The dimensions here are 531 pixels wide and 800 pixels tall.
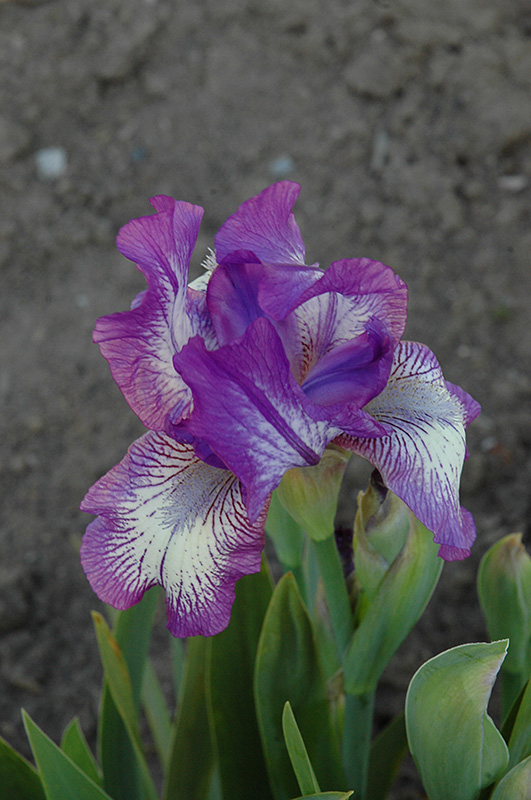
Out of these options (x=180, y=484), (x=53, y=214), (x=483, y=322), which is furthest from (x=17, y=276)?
(x=180, y=484)

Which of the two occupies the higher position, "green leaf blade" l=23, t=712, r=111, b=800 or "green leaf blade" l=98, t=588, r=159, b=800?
"green leaf blade" l=23, t=712, r=111, b=800

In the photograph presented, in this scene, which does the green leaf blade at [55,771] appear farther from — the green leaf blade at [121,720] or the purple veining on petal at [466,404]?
the purple veining on petal at [466,404]

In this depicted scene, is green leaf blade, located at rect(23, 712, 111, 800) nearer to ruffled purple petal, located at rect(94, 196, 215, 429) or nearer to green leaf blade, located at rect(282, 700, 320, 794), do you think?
green leaf blade, located at rect(282, 700, 320, 794)

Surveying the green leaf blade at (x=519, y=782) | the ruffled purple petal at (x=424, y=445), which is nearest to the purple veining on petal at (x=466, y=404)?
the ruffled purple petal at (x=424, y=445)

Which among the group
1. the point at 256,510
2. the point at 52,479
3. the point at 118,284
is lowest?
the point at 52,479

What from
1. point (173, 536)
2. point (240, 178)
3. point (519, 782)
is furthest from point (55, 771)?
point (240, 178)

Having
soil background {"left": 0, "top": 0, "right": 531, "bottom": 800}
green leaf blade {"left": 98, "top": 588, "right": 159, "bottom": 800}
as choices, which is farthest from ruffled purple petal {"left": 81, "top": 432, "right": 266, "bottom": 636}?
soil background {"left": 0, "top": 0, "right": 531, "bottom": 800}

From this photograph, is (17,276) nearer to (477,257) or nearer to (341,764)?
(477,257)
